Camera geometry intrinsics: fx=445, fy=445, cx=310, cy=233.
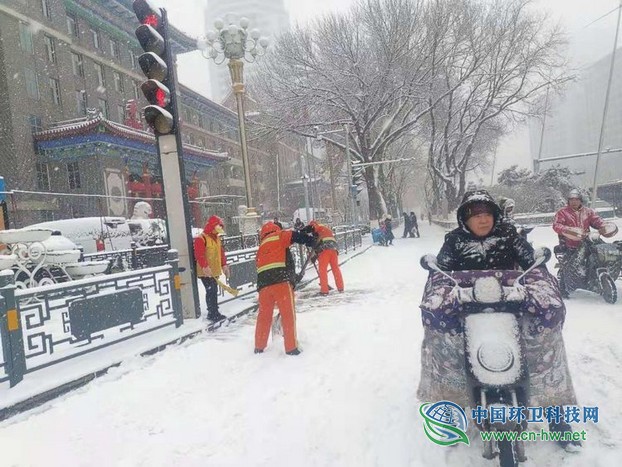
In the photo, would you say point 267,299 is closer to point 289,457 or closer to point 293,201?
point 289,457

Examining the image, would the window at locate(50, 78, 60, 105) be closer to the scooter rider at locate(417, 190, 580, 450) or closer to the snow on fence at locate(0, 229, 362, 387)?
the snow on fence at locate(0, 229, 362, 387)

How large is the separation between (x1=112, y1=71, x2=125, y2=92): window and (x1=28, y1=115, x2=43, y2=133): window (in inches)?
324

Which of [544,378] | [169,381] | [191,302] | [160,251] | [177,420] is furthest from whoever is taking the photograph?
[160,251]

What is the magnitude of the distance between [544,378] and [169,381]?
3692 millimetres

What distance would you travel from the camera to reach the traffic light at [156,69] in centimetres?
668

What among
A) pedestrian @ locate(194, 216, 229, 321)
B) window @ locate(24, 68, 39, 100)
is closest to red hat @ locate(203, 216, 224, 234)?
pedestrian @ locate(194, 216, 229, 321)

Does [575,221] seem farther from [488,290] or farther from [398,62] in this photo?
[398,62]

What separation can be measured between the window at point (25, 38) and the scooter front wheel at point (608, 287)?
30.2 meters

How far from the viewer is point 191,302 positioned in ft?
24.4

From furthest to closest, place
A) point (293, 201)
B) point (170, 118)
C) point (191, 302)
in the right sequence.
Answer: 1. point (293, 201)
2. point (191, 302)
3. point (170, 118)

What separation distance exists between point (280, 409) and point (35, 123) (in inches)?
1108

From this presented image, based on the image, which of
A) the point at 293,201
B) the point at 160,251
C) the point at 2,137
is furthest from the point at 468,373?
the point at 293,201

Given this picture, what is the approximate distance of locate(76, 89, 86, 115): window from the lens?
1155 inches

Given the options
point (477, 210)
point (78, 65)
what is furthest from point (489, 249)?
point (78, 65)
